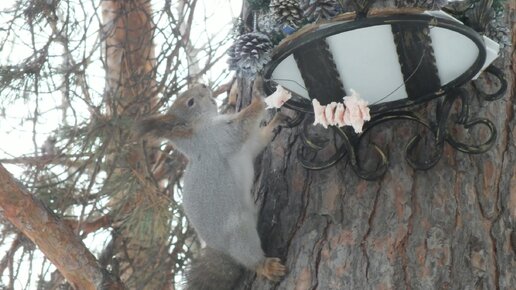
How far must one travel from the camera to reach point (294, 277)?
1.52 m

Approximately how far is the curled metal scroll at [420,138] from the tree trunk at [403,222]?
0.08ft

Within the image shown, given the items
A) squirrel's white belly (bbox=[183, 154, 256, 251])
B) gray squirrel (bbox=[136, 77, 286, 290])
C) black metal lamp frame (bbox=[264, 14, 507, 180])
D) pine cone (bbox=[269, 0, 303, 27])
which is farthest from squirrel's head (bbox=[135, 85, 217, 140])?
pine cone (bbox=[269, 0, 303, 27])

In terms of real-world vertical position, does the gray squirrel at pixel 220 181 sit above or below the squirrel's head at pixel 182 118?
below

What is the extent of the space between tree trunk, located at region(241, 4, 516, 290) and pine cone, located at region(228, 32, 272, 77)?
302 mm

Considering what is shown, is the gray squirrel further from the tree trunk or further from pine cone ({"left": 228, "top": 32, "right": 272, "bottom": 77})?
pine cone ({"left": 228, "top": 32, "right": 272, "bottom": 77})

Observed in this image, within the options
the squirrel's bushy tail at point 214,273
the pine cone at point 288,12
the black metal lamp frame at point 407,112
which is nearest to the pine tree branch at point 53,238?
the squirrel's bushy tail at point 214,273

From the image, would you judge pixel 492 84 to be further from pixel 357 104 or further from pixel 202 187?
pixel 202 187

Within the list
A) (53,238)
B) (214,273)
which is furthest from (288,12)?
(53,238)

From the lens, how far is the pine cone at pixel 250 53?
1.38 m

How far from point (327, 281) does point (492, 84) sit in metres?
0.54

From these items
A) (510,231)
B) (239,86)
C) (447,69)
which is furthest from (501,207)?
(239,86)

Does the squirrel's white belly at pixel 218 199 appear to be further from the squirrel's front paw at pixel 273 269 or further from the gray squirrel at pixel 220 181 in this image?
the squirrel's front paw at pixel 273 269

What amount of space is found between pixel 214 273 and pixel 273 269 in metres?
0.18

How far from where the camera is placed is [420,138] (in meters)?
1.52
